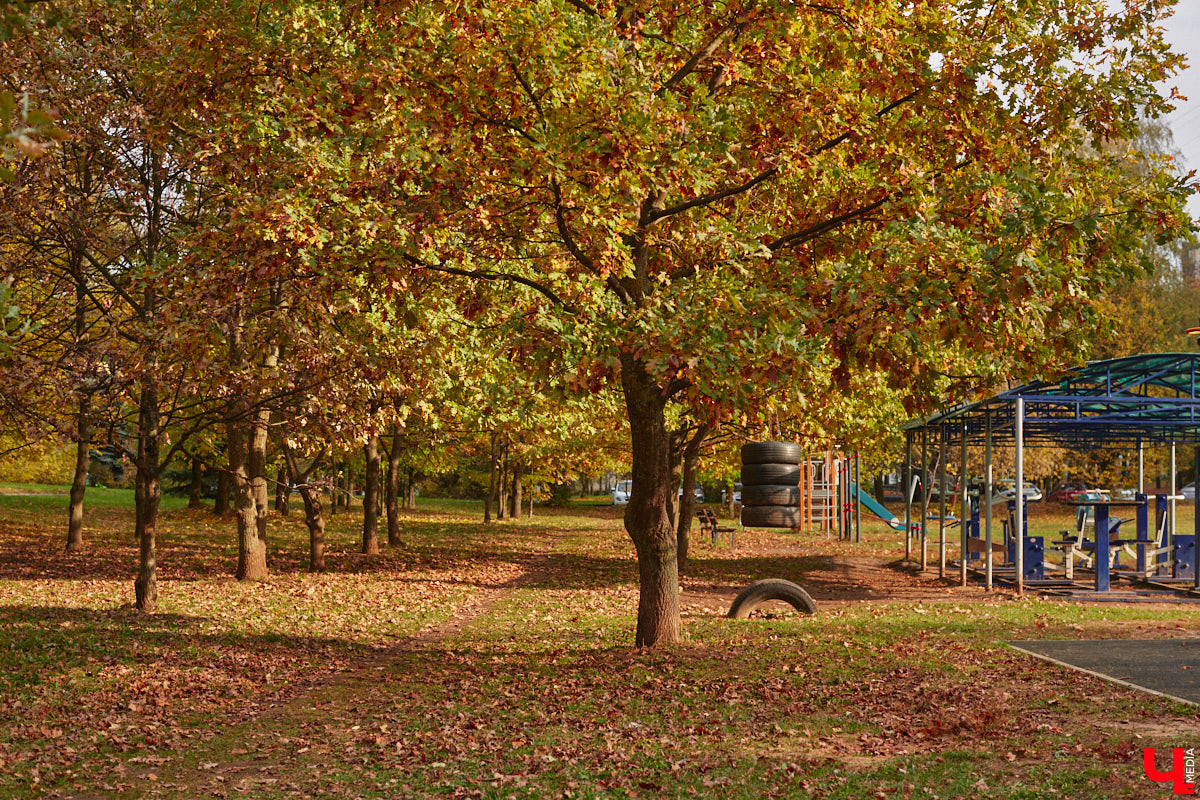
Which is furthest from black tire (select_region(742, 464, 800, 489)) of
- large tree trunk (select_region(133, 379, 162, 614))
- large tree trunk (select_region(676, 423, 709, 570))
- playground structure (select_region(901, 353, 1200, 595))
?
large tree trunk (select_region(676, 423, 709, 570))

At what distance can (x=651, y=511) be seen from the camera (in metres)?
11.2

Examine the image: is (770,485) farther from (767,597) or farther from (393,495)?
(393,495)

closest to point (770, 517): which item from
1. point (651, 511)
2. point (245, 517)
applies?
point (651, 511)

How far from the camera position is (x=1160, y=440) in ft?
71.7

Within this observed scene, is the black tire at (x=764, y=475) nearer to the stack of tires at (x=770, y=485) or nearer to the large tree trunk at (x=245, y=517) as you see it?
the stack of tires at (x=770, y=485)

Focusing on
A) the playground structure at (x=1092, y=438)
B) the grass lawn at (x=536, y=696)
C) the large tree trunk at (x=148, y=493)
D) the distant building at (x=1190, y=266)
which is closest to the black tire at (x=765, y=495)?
the grass lawn at (x=536, y=696)

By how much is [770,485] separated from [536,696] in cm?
453

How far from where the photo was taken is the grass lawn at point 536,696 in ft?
21.7

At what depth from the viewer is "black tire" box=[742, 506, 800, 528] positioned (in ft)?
40.6

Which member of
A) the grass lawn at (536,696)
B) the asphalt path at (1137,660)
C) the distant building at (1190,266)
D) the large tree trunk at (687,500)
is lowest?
the grass lawn at (536,696)

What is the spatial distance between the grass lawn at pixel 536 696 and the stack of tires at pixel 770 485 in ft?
4.83

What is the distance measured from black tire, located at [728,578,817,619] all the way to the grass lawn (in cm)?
34

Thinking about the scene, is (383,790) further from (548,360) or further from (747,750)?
(548,360)

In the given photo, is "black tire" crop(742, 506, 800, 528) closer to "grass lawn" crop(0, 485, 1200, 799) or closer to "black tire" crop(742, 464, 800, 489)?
"black tire" crop(742, 464, 800, 489)
